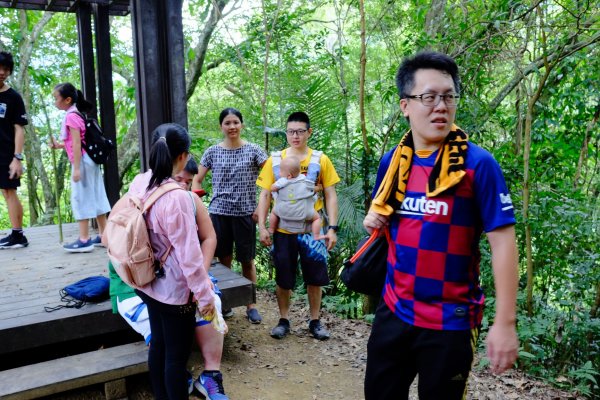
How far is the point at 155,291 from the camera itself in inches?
97.9

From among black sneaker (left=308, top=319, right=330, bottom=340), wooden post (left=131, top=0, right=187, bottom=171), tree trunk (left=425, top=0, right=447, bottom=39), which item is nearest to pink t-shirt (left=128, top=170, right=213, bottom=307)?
wooden post (left=131, top=0, right=187, bottom=171)

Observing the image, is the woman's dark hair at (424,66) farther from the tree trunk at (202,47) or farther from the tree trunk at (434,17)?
the tree trunk at (202,47)

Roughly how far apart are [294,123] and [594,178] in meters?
4.08

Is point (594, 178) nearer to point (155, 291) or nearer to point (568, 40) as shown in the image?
point (568, 40)

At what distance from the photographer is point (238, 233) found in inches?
179

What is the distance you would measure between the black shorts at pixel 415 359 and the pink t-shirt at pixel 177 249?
907 millimetres

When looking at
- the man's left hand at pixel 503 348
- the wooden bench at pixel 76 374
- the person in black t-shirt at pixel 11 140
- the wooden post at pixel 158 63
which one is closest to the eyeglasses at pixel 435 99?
the man's left hand at pixel 503 348

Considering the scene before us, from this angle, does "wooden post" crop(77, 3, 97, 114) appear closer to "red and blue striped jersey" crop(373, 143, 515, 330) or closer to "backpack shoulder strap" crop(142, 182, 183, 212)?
"backpack shoulder strap" crop(142, 182, 183, 212)

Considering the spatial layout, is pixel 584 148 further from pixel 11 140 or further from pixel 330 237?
pixel 11 140

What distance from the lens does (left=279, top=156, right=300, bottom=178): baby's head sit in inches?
156

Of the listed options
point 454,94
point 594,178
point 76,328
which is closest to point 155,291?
point 76,328

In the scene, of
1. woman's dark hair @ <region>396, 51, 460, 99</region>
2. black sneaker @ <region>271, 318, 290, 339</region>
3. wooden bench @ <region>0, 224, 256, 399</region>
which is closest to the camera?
woman's dark hair @ <region>396, 51, 460, 99</region>

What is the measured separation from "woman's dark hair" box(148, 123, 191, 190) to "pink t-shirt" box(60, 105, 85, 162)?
2606 millimetres

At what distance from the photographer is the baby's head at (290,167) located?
3.96 meters
